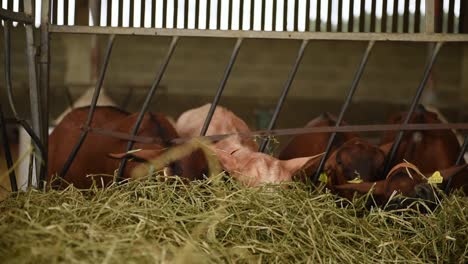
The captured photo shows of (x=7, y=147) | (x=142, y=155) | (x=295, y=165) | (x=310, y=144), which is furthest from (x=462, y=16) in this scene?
(x=7, y=147)

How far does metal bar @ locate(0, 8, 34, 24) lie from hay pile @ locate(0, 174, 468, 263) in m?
0.65

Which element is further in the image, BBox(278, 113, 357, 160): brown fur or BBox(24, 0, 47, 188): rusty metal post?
BBox(278, 113, 357, 160): brown fur

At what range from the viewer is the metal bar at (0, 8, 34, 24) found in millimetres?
2838

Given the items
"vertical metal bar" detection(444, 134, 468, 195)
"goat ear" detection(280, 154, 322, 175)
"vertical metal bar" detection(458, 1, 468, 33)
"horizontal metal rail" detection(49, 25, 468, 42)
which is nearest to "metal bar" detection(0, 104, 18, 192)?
"horizontal metal rail" detection(49, 25, 468, 42)

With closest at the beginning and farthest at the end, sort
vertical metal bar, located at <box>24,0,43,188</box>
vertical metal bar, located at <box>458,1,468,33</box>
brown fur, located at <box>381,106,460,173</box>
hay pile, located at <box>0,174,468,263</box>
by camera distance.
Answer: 1. hay pile, located at <box>0,174,468,263</box>
2. vertical metal bar, located at <box>24,0,43,188</box>
3. brown fur, located at <box>381,106,460,173</box>
4. vertical metal bar, located at <box>458,1,468,33</box>

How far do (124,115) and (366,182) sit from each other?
1.27 metres

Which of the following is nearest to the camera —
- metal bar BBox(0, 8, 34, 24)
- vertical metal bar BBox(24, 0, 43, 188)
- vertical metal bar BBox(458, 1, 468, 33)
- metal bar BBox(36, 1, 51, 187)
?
metal bar BBox(0, 8, 34, 24)

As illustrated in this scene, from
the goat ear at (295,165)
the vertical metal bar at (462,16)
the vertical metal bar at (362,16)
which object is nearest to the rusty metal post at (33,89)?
the goat ear at (295,165)

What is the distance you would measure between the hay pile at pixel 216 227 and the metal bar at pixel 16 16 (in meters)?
0.65

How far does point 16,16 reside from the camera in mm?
2988

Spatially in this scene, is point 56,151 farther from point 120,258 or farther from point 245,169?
point 120,258

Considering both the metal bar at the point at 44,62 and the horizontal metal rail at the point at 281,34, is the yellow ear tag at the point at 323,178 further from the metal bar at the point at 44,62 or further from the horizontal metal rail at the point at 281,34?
the metal bar at the point at 44,62

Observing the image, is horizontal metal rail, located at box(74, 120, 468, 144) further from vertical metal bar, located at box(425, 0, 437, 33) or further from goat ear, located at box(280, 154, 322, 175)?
vertical metal bar, located at box(425, 0, 437, 33)

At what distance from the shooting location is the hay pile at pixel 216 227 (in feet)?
6.60
